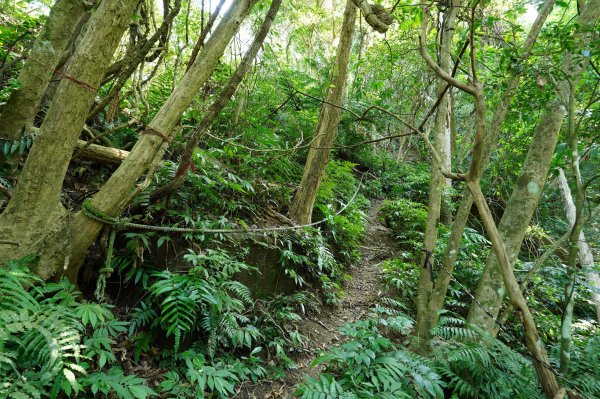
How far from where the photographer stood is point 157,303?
10.0 ft

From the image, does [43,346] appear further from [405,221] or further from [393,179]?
[393,179]

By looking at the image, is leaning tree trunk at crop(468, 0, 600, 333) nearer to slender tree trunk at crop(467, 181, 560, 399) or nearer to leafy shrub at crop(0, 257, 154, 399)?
slender tree trunk at crop(467, 181, 560, 399)

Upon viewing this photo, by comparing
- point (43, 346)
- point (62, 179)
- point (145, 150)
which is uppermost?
point (145, 150)

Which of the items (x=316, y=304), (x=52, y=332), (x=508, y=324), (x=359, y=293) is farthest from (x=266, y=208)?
(x=508, y=324)

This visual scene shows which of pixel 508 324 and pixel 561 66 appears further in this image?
pixel 508 324

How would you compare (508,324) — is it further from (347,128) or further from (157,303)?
(347,128)

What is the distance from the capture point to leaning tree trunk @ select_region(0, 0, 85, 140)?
290cm

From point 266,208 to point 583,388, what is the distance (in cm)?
427

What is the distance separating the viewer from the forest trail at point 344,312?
3.35 m

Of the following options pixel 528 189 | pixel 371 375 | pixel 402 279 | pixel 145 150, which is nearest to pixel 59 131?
pixel 145 150

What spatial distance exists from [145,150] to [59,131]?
24.1 inches

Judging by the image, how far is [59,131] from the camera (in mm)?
2439

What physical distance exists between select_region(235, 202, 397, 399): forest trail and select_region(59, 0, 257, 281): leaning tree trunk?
1944mm

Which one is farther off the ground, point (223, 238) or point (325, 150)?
point (325, 150)
